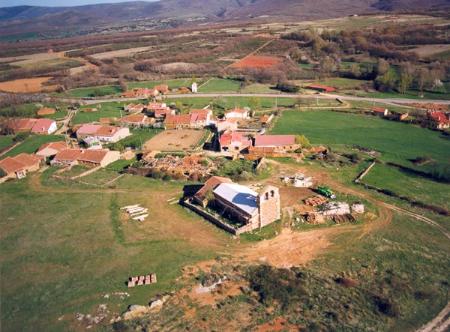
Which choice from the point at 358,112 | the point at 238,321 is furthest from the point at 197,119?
the point at 238,321

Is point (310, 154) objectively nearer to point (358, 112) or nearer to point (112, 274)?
point (358, 112)

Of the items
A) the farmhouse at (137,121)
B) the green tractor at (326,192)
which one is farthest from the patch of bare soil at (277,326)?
the farmhouse at (137,121)

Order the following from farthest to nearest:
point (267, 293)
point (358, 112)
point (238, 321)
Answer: point (358, 112), point (267, 293), point (238, 321)

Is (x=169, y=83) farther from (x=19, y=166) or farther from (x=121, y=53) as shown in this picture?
(x=19, y=166)

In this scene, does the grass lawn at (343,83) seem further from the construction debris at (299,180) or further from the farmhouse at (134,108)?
the construction debris at (299,180)

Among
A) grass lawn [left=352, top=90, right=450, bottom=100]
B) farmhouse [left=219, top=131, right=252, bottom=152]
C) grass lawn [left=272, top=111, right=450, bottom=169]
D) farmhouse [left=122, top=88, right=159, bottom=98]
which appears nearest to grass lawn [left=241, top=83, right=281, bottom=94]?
grass lawn [left=352, top=90, right=450, bottom=100]

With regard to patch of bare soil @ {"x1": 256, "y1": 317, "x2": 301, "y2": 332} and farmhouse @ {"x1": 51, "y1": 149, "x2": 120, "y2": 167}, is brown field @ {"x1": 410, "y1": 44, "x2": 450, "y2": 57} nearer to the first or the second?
farmhouse @ {"x1": 51, "y1": 149, "x2": 120, "y2": 167}
